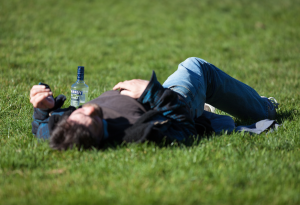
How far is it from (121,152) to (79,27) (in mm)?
10259

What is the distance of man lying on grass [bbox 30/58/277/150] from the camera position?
296cm

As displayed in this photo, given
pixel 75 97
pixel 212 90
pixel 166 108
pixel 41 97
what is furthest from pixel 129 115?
pixel 212 90

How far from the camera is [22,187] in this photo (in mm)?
2443

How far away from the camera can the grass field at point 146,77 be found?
7.93 feet

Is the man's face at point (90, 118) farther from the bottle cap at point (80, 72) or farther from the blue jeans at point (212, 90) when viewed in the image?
the bottle cap at point (80, 72)

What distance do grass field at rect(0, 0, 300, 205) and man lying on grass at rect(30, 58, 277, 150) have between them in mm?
159

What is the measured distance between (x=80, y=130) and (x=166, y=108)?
0.92 m

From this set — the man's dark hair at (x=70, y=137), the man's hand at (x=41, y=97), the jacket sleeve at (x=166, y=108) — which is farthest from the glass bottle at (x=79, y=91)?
the jacket sleeve at (x=166, y=108)

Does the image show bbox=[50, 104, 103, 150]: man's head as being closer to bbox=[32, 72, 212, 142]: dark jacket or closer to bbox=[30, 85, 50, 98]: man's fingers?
bbox=[32, 72, 212, 142]: dark jacket

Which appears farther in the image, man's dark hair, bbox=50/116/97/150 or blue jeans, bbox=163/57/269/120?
blue jeans, bbox=163/57/269/120

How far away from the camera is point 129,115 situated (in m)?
3.20

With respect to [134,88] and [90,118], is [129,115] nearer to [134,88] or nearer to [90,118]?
[134,88]

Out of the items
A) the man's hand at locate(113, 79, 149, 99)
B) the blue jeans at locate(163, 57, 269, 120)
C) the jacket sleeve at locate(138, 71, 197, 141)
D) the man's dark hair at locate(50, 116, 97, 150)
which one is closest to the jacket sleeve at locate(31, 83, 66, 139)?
the man's dark hair at locate(50, 116, 97, 150)

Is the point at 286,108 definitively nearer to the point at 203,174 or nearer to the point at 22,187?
the point at 203,174
